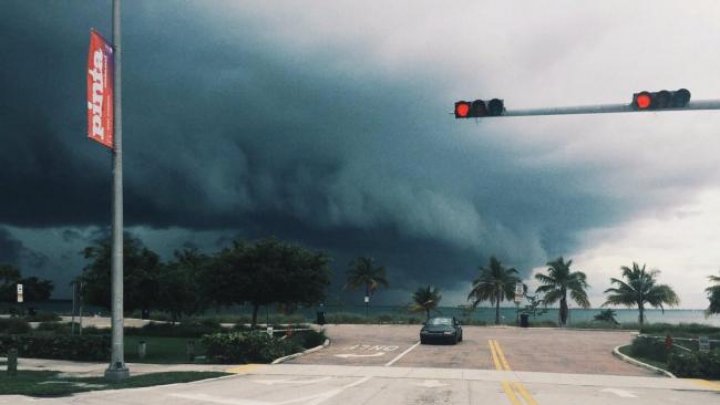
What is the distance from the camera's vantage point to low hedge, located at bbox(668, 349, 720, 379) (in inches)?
918

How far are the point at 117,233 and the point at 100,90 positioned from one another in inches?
157

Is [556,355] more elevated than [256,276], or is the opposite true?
[256,276]

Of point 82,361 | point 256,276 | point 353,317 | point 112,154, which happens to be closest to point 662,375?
point 112,154

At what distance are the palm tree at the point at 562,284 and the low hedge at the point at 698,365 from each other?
163ft

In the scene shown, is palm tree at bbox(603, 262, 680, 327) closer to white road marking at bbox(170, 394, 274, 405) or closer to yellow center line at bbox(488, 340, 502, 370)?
yellow center line at bbox(488, 340, 502, 370)

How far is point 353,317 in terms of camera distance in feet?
209

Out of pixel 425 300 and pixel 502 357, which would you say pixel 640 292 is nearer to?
pixel 425 300

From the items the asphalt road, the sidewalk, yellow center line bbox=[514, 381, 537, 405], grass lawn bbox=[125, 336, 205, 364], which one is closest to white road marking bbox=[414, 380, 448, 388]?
the asphalt road

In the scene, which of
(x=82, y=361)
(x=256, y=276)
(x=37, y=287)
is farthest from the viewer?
(x=37, y=287)

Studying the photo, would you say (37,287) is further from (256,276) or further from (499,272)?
(256,276)

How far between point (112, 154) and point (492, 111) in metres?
10.8

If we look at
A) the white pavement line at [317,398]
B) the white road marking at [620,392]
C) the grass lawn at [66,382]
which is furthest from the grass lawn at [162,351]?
the white road marking at [620,392]

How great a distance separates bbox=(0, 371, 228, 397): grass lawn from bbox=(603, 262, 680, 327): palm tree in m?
61.3

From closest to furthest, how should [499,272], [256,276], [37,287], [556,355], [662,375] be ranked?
1. [662,375]
2. [556,355]
3. [256,276]
4. [499,272]
5. [37,287]
